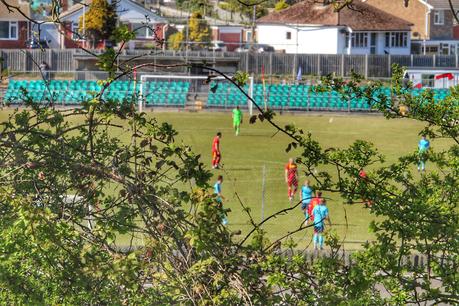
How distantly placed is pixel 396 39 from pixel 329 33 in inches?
279

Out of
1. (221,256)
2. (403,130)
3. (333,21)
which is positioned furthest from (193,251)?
(333,21)

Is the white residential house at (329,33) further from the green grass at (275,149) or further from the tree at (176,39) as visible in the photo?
the green grass at (275,149)

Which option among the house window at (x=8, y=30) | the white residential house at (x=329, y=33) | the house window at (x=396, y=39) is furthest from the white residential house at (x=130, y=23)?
the house window at (x=396, y=39)

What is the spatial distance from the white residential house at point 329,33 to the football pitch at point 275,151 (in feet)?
69.3

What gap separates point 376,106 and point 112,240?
338cm

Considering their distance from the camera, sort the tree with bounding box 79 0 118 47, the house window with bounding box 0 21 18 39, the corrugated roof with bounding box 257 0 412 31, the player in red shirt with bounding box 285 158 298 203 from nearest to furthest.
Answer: the tree with bounding box 79 0 118 47 < the player in red shirt with bounding box 285 158 298 203 < the house window with bounding box 0 21 18 39 < the corrugated roof with bounding box 257 0 412 31

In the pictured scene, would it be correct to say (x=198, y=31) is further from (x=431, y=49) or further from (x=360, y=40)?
(x=431, y=49)

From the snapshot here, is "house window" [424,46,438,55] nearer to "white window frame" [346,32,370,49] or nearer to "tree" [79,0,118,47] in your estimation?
"white window frame" [346,32,370,49]

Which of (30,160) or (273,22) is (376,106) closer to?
(30,160)

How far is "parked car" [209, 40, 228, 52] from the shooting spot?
73.2 metres

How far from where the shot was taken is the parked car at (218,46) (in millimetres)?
73162

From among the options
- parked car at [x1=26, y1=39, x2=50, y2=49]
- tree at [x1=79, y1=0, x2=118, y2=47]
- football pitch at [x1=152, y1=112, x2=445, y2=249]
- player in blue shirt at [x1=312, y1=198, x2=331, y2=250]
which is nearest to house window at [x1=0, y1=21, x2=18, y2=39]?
football pitch at [x1=152, y1=112, x2=445, y2=249]

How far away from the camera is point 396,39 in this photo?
80.2m

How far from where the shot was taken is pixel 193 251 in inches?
319
